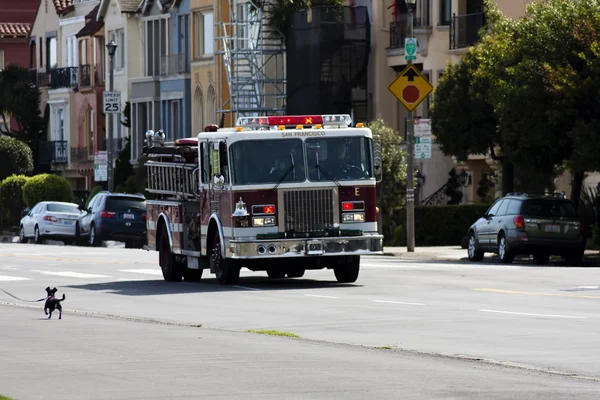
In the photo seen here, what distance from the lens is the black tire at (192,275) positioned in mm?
27234

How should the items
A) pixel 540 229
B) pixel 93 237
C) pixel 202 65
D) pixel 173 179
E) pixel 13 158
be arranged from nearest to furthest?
pixel 173 179
pixel 540 229
pixel 93 237
pixel 202 65
pixel 13 158

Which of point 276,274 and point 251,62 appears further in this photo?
point 251,62

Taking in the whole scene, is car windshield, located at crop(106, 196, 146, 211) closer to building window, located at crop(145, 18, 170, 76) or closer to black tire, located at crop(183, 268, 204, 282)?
black tire, located at crop(183, 268, 204, 282)

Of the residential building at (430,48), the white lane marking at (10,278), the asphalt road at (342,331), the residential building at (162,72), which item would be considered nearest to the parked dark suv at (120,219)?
the residential building at (430,48)

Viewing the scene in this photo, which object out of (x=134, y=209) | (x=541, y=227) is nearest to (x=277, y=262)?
(x=541, y=227)

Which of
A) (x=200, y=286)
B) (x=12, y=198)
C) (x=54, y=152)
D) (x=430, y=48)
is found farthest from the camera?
(x=54, y=152)

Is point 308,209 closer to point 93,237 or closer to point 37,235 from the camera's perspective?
point 93,237

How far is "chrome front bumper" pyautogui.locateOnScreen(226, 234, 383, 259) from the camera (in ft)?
77.9

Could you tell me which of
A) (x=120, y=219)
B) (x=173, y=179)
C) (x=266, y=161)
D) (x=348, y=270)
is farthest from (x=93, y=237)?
(x=266, y=161)

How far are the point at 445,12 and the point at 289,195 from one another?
2804cm

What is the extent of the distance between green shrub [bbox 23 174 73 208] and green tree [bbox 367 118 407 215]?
73.3 ft

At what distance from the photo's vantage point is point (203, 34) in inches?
2532

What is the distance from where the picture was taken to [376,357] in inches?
548

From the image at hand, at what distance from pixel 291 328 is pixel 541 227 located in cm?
1674
